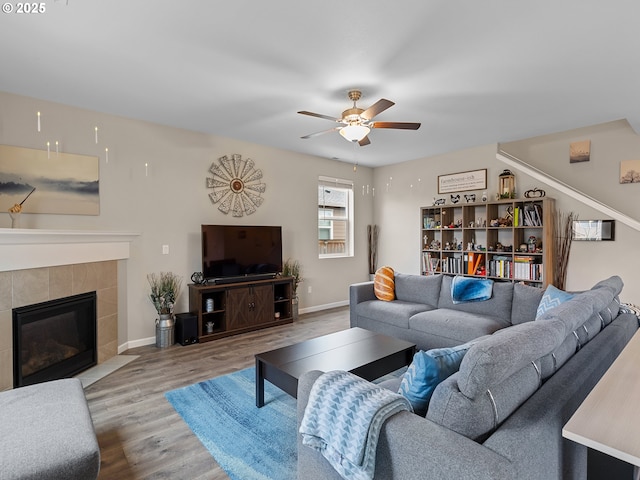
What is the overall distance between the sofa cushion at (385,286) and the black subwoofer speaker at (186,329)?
7.46 feet

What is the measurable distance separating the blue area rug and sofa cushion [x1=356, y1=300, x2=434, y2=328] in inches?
62.9

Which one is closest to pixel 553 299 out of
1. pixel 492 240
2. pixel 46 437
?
pixel 492 240

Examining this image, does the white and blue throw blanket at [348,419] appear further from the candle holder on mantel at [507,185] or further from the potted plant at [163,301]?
the candle holder on mantel at [507,185]

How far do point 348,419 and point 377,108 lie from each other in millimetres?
2372

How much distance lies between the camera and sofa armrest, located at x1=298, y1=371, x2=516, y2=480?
3.20 feet

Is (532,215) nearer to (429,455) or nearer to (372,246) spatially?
(372,246)

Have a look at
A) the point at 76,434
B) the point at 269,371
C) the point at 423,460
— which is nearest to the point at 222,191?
the point at 269,371

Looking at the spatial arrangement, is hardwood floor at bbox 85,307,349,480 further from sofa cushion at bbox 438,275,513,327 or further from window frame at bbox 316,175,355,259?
window frame at bbox 316,175,355,259

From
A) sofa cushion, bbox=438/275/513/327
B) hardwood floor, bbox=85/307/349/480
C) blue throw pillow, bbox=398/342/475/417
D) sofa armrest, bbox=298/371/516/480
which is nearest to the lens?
sofa armrest, bbox=298/371/516/480

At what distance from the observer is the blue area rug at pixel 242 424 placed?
6.39 feet

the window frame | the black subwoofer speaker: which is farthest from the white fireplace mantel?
the window frame

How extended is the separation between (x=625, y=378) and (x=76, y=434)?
2.39 metres

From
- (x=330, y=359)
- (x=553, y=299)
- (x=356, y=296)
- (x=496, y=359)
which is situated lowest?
(x=330, y=359)

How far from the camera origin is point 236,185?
4848 mm
